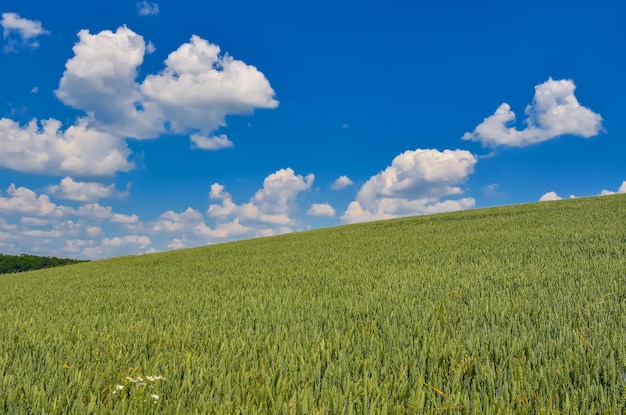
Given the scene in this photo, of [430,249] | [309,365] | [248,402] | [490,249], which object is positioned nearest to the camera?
[248,402]

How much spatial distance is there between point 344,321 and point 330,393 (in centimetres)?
193

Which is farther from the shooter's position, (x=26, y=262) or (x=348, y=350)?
(x=26, y=262)

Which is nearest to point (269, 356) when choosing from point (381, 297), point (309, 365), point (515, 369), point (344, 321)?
point (309, 365)

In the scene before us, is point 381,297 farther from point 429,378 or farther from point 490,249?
point 490,249

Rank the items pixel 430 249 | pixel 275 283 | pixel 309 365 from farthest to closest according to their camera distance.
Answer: pixel 430 249 → pixel 275 283 → pixel 309 365

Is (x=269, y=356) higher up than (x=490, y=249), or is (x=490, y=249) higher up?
(x=490, y=249)

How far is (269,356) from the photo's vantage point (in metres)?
3.31

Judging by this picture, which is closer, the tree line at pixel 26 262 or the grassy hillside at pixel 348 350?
the grassy hillside at pixel 348 350

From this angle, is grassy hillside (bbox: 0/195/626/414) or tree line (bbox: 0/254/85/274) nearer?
grassy hillside (bbox: 0/195/626/414)

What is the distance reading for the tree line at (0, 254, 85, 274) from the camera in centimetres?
3045

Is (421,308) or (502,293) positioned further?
(502,293)

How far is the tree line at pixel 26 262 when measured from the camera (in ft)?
99.9

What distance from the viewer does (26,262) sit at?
31.2 m

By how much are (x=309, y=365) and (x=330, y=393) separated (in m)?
0.53
